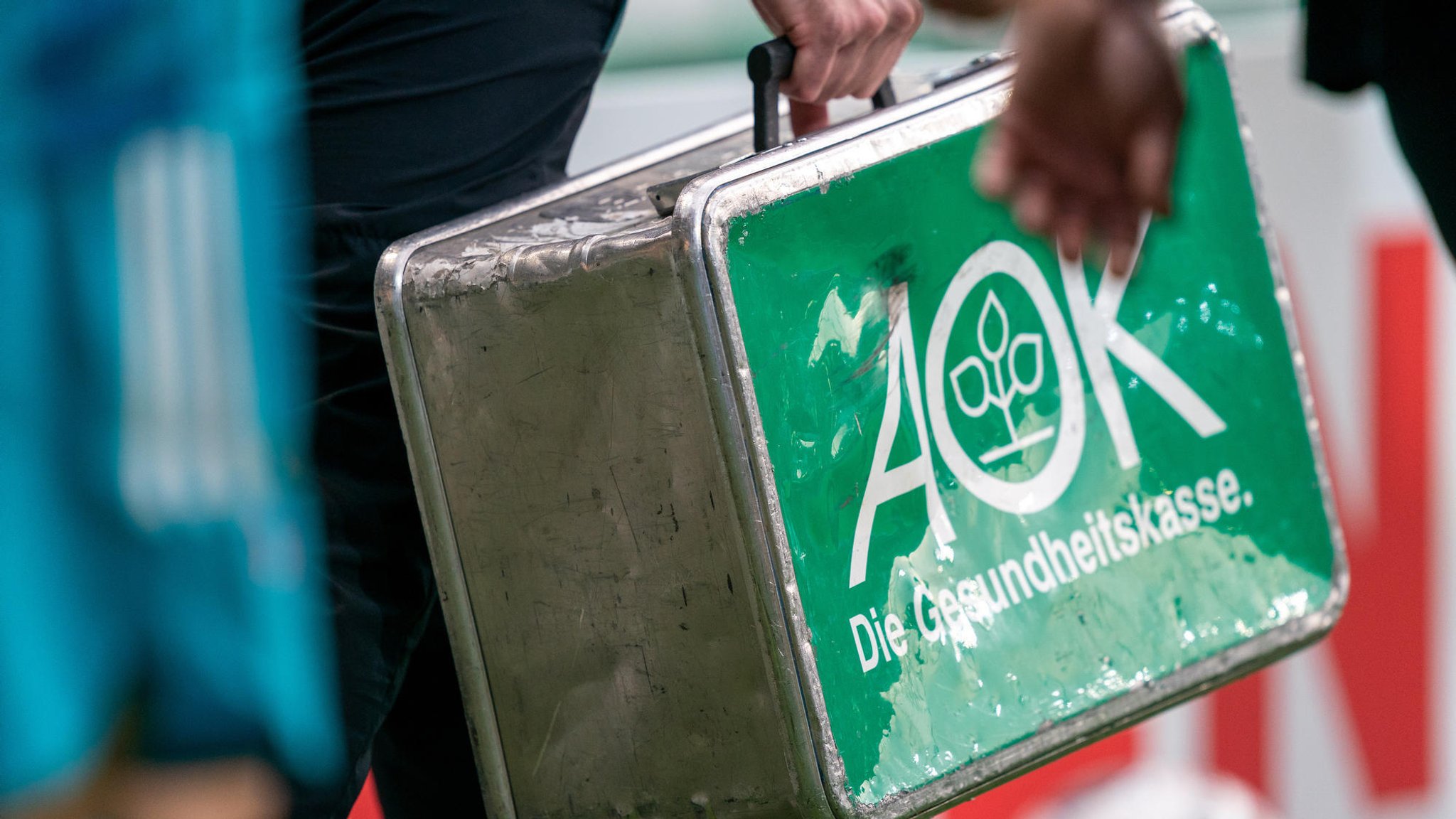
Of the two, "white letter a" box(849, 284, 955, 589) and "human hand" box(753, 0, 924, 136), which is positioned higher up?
"human hand" box(753, 0, 924, 136)

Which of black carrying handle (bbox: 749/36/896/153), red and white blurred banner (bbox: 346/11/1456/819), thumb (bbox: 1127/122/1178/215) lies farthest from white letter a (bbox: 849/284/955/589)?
red and white blurred banner (bbox: 346/11/1456/819)

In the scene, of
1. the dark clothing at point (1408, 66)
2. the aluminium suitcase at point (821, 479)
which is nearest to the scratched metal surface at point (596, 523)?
the aluminium suitcase at point (821, 479)

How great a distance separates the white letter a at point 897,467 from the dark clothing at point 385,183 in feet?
0.72

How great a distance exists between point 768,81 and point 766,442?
211 mm

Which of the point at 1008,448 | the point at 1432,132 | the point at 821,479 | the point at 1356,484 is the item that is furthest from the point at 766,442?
the point at 1356,484

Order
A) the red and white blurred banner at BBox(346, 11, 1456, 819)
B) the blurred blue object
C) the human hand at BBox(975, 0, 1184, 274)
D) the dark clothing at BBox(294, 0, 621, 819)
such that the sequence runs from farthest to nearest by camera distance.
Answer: the red and white blurred banner at BBox(346, 11, 1456, 819)
the dark clothing at BBox(294, 0, 621, 819)
the blurred blue object
the human hand at BBox(975, 0, 1184, 274)

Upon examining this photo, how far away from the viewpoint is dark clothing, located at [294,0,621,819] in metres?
0.70

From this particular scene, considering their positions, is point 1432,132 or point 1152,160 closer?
point 1152,160

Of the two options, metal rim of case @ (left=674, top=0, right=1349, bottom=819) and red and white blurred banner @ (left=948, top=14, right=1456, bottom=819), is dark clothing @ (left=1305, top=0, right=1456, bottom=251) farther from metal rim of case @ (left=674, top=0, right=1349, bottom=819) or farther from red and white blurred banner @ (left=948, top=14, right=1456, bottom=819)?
red and white blurred banner @ (left=948, top=14, right=1456, bottom=819)

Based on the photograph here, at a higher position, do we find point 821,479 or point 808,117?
point 808,117

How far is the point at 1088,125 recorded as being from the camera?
1.08ft

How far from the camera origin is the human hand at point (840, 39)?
0.76 metres

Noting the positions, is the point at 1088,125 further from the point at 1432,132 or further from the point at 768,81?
the point at 1432,132

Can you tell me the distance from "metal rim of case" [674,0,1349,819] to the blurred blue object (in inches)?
7.6
